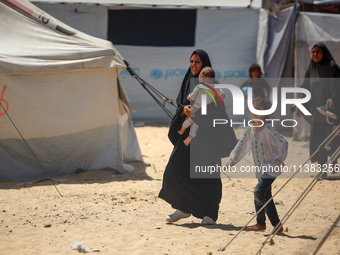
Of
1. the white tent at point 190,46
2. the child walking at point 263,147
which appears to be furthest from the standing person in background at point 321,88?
the white tent at point 190,46

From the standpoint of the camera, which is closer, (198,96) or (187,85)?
(198,96)

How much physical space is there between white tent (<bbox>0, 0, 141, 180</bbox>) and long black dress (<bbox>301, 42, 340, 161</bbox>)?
2.56 m

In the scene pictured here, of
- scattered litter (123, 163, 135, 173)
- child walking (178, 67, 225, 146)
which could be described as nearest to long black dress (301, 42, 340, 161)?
scattered litter (123, 163, 135, 173)

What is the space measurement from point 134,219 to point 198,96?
51.7 inches

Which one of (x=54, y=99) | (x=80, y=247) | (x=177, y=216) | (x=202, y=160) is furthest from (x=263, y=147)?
(x=54, y=99)

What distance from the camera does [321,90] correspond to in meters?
7.02

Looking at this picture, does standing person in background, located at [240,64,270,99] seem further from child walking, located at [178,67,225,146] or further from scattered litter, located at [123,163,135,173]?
child walking, located at [178,67,225,146]

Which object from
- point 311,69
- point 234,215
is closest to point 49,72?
point 234,215

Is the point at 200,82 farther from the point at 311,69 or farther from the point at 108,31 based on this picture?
the point at 108,31

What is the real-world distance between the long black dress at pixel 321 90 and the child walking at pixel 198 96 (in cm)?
270

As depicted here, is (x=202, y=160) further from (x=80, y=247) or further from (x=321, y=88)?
(x=321, y=88)

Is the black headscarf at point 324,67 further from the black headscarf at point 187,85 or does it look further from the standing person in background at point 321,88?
the black headscarf at point 187,85

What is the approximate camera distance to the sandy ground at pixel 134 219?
4078mm

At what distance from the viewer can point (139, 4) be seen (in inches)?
443
